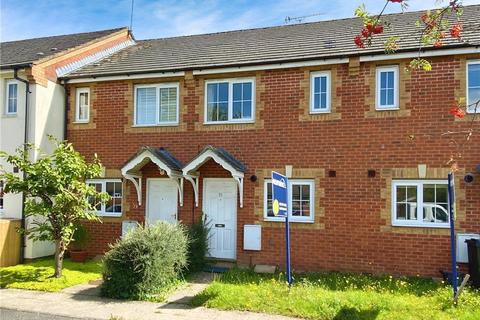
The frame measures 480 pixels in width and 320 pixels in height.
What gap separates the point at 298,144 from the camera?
1188 cm

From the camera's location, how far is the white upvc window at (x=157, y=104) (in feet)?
43.6

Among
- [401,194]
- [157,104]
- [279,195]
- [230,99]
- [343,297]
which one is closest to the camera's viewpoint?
[343,297]

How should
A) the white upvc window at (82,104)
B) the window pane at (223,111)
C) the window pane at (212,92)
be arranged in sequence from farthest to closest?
the white upvc window at (82,104)
the window pane at (212,92)
the window pane at (223,111)

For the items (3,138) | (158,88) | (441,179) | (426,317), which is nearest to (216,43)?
(158,88)

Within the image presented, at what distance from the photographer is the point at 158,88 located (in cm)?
1338

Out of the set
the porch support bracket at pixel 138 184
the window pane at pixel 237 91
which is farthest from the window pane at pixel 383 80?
the porch support bracket at pixel 138 184

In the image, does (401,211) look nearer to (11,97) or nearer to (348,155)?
(348,155)

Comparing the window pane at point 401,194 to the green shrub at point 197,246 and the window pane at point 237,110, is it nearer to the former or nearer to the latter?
the window pane at point 237,110

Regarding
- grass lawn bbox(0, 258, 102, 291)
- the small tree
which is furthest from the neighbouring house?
the small tree

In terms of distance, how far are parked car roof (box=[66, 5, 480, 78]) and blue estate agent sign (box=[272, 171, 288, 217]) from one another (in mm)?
4099

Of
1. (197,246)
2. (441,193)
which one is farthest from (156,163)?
(441,193)

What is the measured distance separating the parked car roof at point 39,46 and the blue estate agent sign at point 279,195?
341 inches

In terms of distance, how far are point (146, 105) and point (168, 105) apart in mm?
729

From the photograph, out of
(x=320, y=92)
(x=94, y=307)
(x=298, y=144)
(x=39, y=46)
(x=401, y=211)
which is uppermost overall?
(x=39, y=46)
